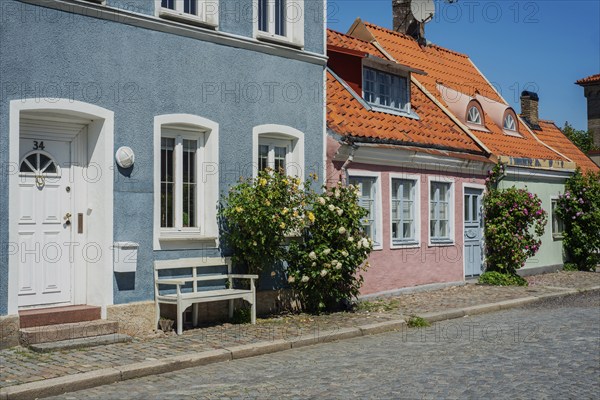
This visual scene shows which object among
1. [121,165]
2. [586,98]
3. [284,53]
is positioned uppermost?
[586,98]

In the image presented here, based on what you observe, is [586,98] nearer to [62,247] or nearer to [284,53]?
[284,53]

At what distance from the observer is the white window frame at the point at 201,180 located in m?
11.5

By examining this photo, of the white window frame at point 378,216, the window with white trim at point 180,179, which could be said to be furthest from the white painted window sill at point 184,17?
the white window frame at point 378,216

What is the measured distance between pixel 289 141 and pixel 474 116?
875 cm

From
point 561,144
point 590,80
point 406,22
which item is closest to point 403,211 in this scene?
point 406,22

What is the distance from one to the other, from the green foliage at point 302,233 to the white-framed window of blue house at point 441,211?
4352 mm

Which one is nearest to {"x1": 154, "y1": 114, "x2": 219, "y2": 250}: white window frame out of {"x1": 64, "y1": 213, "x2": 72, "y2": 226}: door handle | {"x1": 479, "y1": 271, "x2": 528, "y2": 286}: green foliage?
{"x1": 64, "y1": 213, "x2": 72, "y2": 226}: door handle

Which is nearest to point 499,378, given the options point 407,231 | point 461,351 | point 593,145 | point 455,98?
point 461,351

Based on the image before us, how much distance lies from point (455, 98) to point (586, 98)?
105 ft

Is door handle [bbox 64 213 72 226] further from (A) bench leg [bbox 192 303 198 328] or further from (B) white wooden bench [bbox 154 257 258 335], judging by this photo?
(A) bench leg [bbox 192 303 198 328]

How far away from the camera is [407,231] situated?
16781mm

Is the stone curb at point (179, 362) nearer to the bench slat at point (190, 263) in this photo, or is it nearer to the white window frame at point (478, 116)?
the bench slat at point (190, 263)

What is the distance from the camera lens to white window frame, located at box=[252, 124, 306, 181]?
1301 centimetres

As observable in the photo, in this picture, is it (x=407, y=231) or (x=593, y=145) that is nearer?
(x=407, y=231)
